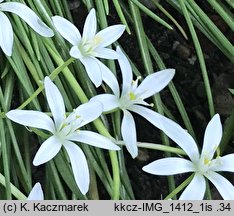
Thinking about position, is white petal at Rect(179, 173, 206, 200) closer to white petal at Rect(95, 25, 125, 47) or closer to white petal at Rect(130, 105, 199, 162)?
white petal at Rect(130, 105, 199, 162)

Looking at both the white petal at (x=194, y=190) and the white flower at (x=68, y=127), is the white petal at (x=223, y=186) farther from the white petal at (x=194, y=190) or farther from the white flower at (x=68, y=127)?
the white flower at (x=68, y=127)

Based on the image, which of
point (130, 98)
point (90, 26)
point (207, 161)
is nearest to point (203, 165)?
point (207, 161)

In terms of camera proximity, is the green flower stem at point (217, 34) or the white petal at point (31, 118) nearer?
the white petal at point (31, 118)

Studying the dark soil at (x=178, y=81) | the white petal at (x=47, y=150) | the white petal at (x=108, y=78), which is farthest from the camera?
the dark soil at (x=178, y=81)

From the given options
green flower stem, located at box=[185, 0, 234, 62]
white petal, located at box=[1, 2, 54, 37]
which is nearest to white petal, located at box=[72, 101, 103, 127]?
white petal, located at box=[1, 2, 54, 37]

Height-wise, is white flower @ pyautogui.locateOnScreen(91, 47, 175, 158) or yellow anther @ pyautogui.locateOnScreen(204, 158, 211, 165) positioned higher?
white flower @ pyautogui.locateOnScreen(91, 47, 175, 158)

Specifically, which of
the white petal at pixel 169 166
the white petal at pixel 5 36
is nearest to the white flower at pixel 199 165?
the white petal at pixel 169 166

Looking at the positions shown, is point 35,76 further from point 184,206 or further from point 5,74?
point 184,206
